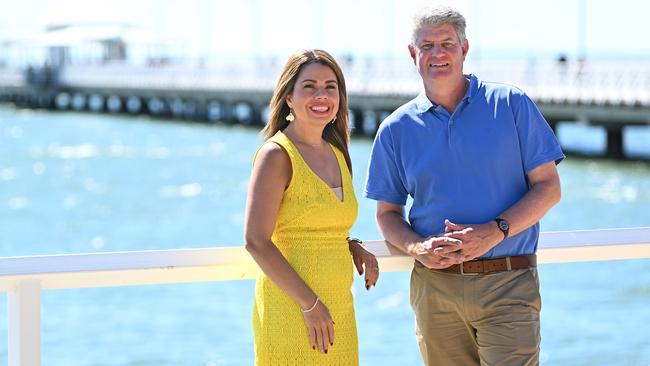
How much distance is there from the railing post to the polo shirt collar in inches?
46.3

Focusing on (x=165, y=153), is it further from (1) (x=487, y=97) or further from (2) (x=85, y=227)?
(1) (x=487, y=97)

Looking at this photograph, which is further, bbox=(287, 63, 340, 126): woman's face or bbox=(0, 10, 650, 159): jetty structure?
bbox=(0, 10, 650, 159): jetty structure

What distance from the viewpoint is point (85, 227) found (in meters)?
27.5

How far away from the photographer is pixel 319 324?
123 inches

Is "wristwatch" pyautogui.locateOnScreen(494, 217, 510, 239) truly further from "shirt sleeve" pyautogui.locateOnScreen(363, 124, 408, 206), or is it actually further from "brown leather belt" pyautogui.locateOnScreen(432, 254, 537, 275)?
"shirt sleeve" pyautogui.locateOnScreen(363, 124, 408, 206)

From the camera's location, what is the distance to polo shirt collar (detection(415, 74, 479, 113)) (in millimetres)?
3428

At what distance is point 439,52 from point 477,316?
29.5 inches

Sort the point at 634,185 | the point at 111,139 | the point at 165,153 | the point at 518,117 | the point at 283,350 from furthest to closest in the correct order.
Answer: the point at 111,139
the point at 165,153
the point at 634,185
the point at 518,117
the point at 283,350

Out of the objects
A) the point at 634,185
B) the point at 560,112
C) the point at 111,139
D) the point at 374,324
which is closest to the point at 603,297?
the point at 374,324

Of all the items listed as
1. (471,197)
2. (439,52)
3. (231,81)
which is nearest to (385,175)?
(471,197)

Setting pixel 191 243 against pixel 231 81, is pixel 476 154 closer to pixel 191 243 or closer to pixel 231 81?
pixel 191 243

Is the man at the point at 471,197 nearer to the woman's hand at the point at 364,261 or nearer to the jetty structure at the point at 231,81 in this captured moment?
the woman's hand at the point at 364,261

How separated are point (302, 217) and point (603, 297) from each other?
14661 millimetres

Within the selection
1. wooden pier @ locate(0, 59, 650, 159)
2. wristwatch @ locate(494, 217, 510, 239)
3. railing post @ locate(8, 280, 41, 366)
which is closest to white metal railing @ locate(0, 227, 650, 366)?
railing post @ locate(8, 280, 41, 366)
